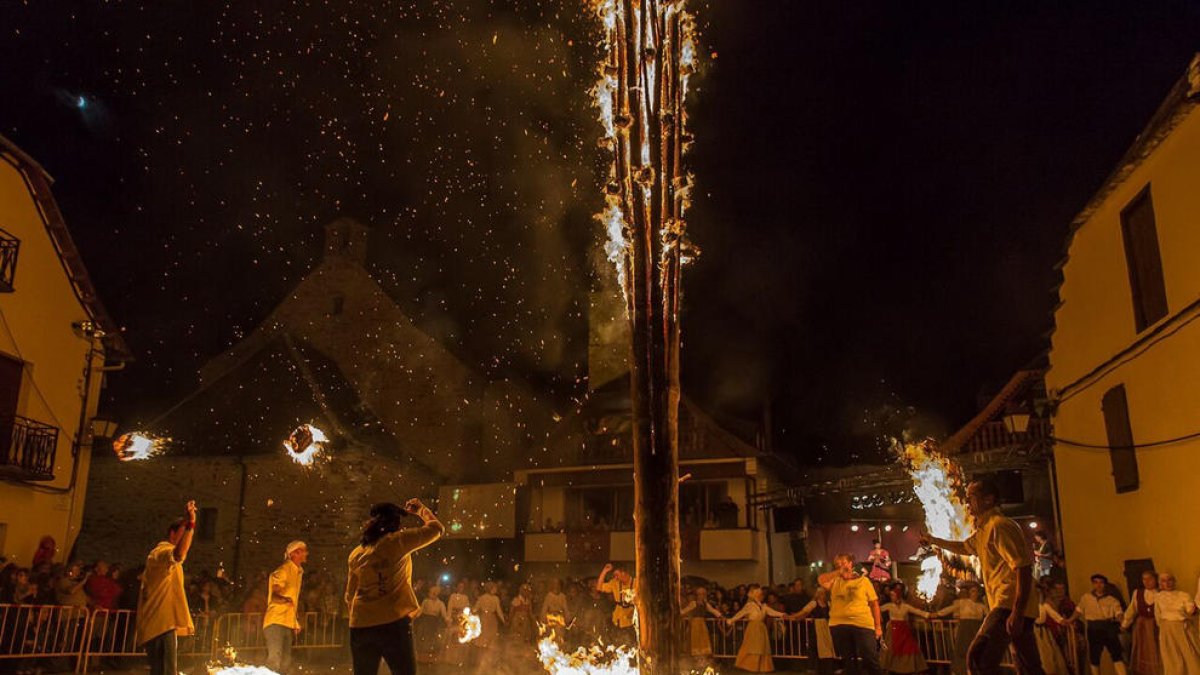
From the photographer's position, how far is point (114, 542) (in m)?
25.3

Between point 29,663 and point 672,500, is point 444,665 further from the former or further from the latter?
point 672,500

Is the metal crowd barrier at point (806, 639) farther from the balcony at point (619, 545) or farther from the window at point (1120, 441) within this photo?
the balcony at point (619, 545)

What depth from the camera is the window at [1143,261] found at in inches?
492

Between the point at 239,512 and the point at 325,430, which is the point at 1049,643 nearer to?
the point at 325,430

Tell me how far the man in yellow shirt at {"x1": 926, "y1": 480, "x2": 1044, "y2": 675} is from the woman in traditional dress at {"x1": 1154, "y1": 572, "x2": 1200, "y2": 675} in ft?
19.2

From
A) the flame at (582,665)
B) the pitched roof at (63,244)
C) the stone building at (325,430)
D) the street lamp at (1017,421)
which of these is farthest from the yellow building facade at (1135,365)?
the pitched roof at (63,244)

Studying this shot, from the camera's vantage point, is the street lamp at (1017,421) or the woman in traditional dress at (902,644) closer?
the woman in traditional dress at (902,644)

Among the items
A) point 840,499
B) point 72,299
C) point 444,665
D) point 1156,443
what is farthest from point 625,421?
point 1156,443

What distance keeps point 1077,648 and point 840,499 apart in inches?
604

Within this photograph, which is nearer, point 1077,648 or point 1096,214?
point 1077,648

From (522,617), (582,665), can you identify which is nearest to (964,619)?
(582,665)

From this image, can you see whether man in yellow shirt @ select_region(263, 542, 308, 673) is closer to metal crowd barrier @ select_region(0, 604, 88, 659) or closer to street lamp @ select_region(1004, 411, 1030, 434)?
metal crowd barrier @ select_region(0, 604, 88, 659)

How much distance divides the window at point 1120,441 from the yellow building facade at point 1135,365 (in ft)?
0.08

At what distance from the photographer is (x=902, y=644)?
44.4 ft
